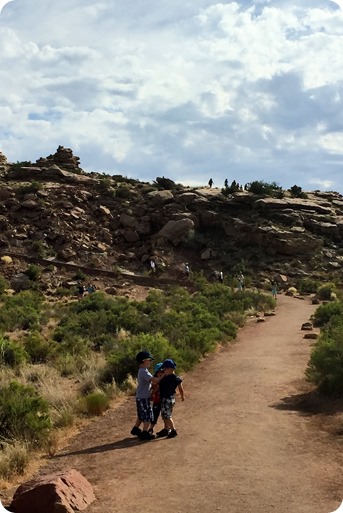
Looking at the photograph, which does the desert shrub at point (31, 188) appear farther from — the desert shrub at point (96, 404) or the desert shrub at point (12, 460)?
the desert shrub at point (12, 460)

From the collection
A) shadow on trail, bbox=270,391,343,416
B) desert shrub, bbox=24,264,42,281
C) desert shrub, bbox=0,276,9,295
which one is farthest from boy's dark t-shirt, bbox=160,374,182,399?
desert shrub, bbox=24,264,42,281

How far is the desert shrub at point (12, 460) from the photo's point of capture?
7.81 m

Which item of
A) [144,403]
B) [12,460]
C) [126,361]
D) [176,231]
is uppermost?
[176,231]

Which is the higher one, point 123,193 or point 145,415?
point 123,193

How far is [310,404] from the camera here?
37.1ft

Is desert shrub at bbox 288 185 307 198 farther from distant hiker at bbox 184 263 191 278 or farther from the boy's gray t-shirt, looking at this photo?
the boy's gray t-shirt

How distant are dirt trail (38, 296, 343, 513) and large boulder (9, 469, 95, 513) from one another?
0.21 m

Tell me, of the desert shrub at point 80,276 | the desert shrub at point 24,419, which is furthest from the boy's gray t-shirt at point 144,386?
the desert shrub at point 80,276

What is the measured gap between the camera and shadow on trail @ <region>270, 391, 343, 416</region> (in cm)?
1071

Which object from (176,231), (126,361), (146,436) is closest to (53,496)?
(146,436)

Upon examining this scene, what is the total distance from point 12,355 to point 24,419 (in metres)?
8.54

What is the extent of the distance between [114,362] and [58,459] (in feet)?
17.5

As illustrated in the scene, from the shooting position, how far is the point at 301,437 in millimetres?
9023

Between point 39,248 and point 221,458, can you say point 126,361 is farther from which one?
point 39,248
